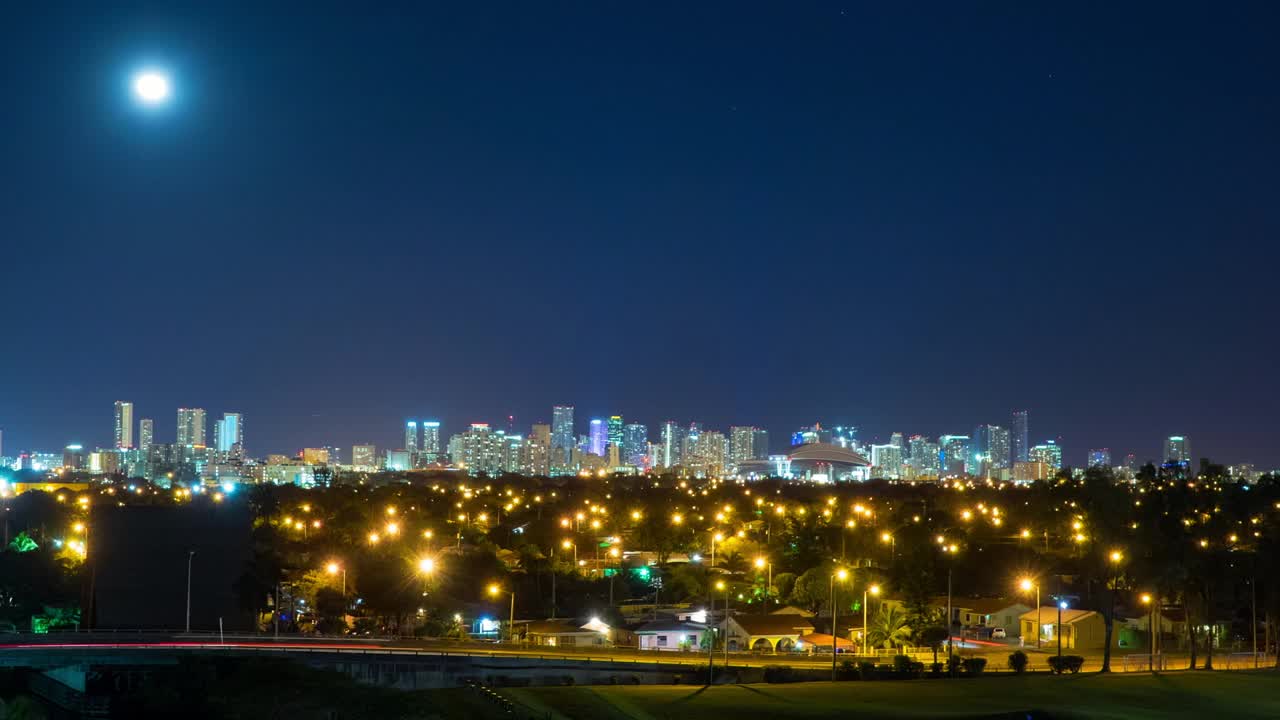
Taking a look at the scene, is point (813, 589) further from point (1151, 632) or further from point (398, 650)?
point (398, 650)

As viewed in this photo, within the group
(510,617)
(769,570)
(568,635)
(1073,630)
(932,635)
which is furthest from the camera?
(769,570)

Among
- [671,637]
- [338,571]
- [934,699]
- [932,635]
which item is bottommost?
[671,637]

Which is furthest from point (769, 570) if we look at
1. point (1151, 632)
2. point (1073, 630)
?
point (1151, 632)

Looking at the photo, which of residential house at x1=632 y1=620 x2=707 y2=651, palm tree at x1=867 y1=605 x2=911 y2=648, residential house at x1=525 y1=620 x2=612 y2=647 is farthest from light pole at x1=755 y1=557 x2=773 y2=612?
residential house at x1=525 y1=620 x2=612 y2=647

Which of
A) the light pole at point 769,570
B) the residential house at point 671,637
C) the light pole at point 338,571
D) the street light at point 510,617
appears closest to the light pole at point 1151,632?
the residential house at point 671,637

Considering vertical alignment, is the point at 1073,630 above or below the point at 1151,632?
below
